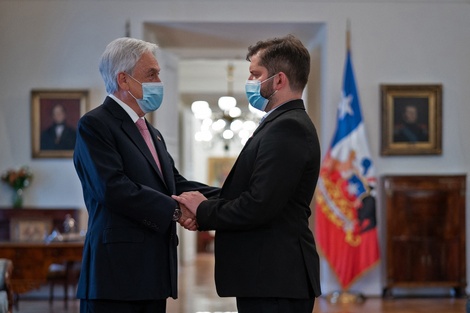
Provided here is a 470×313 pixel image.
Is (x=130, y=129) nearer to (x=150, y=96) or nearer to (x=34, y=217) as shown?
(x=150, y=96)

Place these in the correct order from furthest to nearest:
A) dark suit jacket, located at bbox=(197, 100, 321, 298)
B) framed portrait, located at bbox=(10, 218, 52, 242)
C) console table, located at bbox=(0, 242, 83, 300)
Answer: framed portrait, located at bbox=(10, 218, 52, 242) → console table, located at bbox=(0, 242, 83, 300) → dark suit jacket, located at bbox=(197, 100, 321, 298)

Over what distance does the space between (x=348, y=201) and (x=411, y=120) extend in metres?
1.30

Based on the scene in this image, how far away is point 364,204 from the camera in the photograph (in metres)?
8.33

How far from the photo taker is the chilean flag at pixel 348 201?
835cm

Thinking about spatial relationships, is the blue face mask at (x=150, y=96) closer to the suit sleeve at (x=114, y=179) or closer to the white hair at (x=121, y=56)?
the white hair at (x=121, y=56)

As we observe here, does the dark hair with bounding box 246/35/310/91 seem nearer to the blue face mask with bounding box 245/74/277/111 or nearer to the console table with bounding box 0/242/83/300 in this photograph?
the blue face mask with bounding box 245/74/277/111

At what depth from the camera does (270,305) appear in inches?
105

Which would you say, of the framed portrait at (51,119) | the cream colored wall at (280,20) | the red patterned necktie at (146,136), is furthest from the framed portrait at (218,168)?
the red patterned necktie at (146,136)

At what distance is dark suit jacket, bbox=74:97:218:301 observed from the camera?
2.72 metres

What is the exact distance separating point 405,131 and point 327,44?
1379 millimetres

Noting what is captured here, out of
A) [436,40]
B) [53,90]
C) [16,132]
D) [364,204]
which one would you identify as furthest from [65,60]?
Answer: [436,40]

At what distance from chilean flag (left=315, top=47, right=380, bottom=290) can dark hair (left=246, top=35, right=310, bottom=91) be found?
18.6ft

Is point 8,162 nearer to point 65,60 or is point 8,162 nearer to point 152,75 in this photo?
point 65,60

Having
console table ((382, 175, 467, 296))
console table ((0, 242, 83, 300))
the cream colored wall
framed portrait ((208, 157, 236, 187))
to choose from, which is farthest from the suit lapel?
framed portrait ((208, 157, 236, 187))
